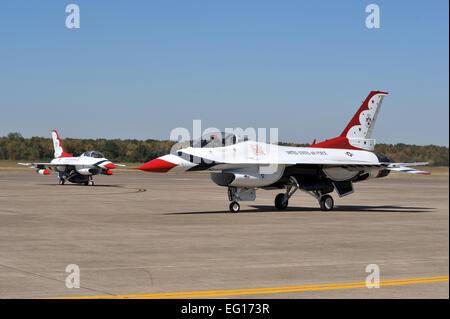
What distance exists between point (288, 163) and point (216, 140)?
3122 millimetres

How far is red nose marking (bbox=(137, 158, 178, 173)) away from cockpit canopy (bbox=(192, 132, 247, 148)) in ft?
4.72

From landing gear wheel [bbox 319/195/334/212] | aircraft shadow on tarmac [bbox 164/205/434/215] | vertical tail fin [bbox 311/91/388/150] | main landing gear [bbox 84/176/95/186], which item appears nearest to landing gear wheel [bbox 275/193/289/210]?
aircraft shadow on tarmac [bbox 164/205/434/215]

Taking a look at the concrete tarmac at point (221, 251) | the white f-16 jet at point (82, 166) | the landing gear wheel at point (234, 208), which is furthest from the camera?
the white f-16 jet at point (82, 166)

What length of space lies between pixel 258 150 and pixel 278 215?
257cm

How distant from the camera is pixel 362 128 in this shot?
97.4 ft

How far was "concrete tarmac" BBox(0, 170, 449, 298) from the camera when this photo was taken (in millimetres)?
10461

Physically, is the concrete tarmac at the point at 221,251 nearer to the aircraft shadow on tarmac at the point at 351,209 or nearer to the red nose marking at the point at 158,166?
the aircraft shadow on tarmac at the point at 351,209

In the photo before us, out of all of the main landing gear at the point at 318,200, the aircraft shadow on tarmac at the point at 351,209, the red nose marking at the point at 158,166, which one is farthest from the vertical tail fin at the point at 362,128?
the red nose marking at the point at 158,166

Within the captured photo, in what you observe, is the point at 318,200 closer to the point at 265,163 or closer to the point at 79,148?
the point at 265,163

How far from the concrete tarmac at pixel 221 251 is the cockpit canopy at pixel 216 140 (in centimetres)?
258

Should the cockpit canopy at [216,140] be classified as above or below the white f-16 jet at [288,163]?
above

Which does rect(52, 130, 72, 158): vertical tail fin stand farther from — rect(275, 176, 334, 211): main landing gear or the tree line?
rect(275, 176, 334, 211): main landing gear

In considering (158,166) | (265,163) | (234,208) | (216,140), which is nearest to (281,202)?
(234,208)

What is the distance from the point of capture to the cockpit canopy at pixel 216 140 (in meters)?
24.2
